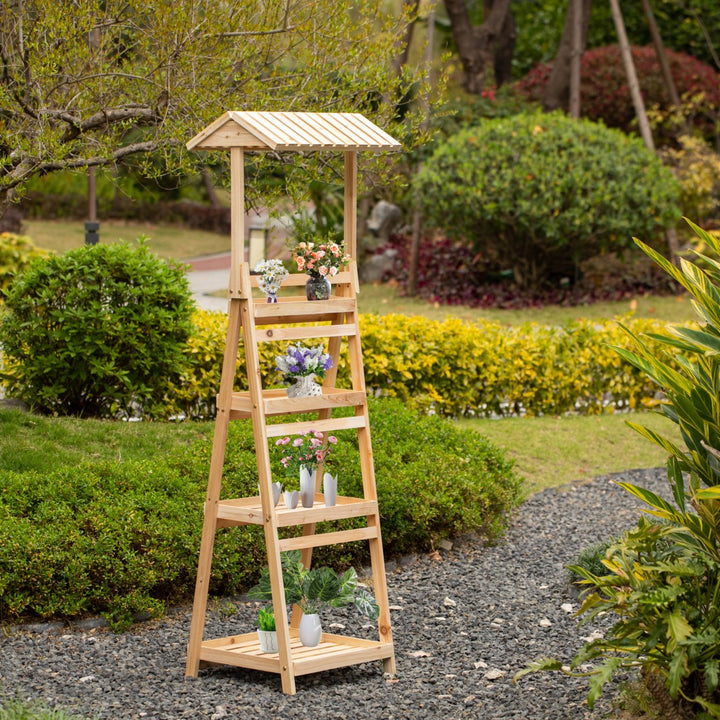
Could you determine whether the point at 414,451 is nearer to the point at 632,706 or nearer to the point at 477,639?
the point at 477,639

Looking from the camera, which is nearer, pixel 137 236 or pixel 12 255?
pixel 12 255

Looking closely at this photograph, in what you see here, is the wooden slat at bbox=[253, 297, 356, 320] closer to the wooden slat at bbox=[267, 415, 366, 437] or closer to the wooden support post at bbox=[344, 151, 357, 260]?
the wooden support post at bbox=[344, 151, 357, 260]

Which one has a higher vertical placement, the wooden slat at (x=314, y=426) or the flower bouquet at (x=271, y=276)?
the flower bouquet at (x=271, y=276)

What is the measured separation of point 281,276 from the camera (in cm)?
388

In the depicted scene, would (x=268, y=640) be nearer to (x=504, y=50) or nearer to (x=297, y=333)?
(x=297, y=333)

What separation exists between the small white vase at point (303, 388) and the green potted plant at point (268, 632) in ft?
2.77

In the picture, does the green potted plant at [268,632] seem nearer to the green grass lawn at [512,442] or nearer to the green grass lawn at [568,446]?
the green grass lawn at [512,442]

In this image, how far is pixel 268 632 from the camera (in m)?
3.91

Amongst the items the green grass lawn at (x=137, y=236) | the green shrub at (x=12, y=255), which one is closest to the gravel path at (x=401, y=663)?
the green shrub at (x=12, y=255)

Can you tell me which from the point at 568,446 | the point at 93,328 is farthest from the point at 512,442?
the point at 93,328

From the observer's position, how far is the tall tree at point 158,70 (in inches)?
200

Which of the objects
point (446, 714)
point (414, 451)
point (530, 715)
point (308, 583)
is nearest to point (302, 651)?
point (308, 583)

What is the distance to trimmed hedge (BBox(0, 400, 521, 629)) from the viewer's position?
173 inches

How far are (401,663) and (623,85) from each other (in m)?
16.7
